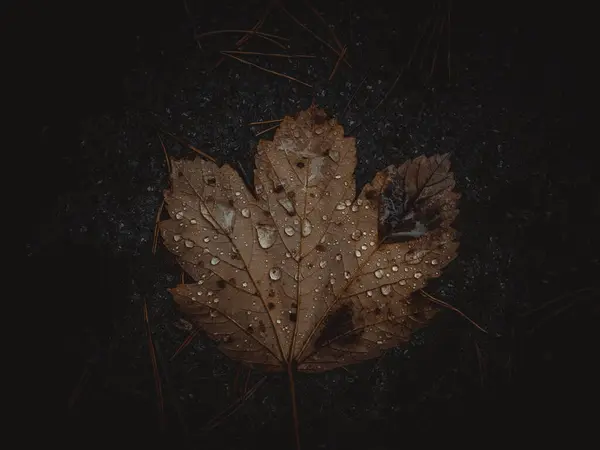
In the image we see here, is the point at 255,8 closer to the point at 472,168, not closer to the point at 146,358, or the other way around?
the point at 472,168

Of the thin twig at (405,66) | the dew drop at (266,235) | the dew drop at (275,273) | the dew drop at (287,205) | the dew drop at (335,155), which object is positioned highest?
the thin twig at (405,66)

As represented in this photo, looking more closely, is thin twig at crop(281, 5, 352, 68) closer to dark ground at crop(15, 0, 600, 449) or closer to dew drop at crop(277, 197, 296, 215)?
dark ground at crop(15, 0, 600, 449)

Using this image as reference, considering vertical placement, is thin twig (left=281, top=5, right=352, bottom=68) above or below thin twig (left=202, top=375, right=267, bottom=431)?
above

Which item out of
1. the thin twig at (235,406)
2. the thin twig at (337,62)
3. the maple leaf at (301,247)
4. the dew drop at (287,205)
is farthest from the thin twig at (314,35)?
the thin twig at (235,406)

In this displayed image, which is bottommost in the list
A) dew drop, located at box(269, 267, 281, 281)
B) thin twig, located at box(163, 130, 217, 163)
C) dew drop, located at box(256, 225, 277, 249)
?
dew drop, located at box(269, 267, 281, 281)

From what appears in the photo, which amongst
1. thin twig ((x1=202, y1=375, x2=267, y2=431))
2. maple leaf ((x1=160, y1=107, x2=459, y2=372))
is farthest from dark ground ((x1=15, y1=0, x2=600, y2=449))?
maple leaf ((x1=160, y1=107, x2=459, y2=372))

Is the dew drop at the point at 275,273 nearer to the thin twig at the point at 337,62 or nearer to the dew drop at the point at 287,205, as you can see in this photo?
the dew drop at the point at 287,205

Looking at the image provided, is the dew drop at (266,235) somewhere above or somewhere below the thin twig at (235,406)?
above

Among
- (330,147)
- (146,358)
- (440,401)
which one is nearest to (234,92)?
(330,147)

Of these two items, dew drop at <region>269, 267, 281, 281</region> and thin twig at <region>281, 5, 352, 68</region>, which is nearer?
dew drop at <region>269, 267, 281, 281</region>

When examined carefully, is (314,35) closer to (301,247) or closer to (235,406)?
(301,247)
